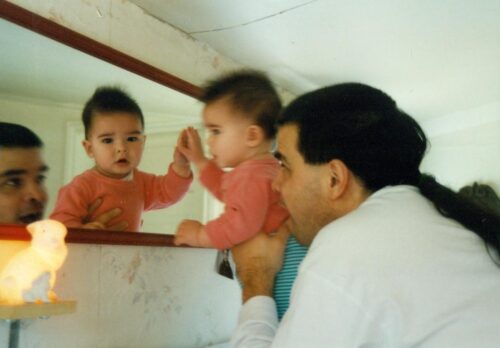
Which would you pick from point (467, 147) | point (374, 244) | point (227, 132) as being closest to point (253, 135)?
point (227, 132)

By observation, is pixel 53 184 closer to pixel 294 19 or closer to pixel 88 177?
pixel 88 177

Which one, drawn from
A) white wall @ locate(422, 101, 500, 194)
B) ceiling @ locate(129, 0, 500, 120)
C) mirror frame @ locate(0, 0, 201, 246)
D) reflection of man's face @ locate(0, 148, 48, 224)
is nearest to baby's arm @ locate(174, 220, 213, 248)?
mirror frame @ locate(0, 0, 201, 246)

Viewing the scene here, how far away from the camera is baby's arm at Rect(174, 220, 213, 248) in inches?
43.2

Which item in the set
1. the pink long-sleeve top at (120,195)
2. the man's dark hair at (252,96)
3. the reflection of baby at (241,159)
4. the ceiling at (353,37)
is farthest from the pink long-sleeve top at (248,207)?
the ceiling at (353,37)

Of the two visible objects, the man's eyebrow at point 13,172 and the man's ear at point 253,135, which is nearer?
the man's eyebrow at point 13,172

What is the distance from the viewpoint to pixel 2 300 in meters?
0.79

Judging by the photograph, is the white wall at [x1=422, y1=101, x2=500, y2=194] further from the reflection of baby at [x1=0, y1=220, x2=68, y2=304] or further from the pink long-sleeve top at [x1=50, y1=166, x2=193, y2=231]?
the reflection of baby at [x1=0, y1=220, x2=68, y2=304]

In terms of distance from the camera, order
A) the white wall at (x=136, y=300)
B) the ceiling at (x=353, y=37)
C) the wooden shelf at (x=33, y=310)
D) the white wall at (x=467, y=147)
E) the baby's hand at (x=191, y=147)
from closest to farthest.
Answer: the wooden shelf at (x=33, y=310) → the white wall at (x=136, y=300) → the baby's hand at (x=191, y=147) → the ceiling at (x=353, y=37) → the white wall at (x=467, y=147)

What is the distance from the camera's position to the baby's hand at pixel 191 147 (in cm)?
130

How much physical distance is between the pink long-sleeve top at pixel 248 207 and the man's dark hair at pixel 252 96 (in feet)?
0.34

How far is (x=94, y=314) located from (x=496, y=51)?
1.72 meters

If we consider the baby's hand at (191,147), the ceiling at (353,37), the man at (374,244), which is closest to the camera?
the man at (374,244)

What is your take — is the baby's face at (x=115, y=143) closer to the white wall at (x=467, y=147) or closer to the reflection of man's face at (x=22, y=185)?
the reflection of man's face at (x=22, y=185)

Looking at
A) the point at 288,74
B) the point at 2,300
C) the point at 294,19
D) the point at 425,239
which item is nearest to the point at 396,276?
the point at 425,239
